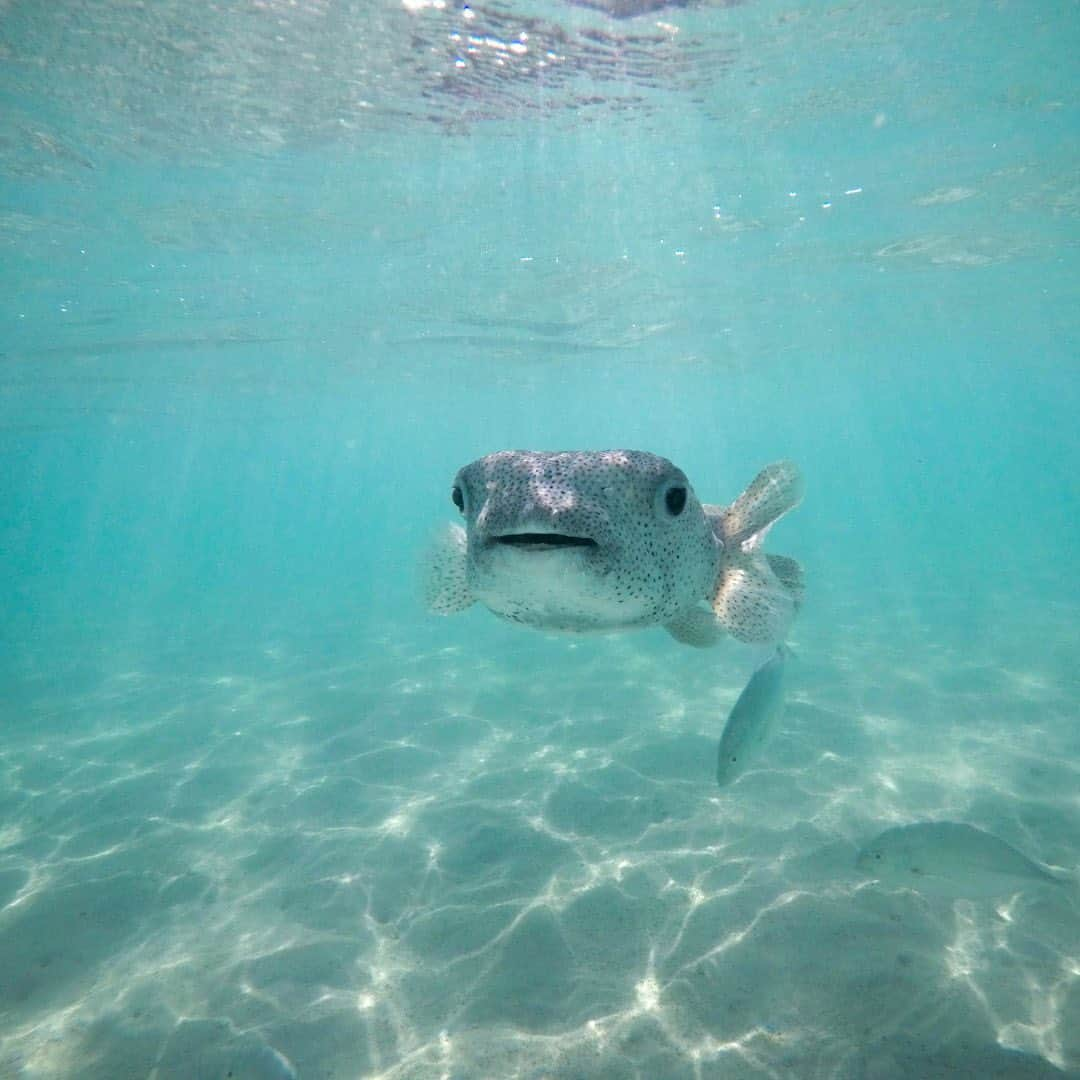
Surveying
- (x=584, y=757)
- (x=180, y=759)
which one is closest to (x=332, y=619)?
(x=180, y=759)

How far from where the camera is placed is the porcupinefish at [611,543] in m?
2.80

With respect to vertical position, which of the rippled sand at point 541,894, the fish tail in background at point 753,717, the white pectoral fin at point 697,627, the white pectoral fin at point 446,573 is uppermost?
the white pectoral fin at point 446,573

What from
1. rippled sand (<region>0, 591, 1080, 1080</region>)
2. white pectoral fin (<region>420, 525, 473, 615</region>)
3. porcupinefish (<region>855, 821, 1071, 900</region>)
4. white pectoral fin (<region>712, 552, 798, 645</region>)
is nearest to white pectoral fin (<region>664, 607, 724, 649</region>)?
white pectoral fin (<region>712, 552, 798, 645</region>)

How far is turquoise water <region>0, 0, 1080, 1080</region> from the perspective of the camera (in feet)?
20.0

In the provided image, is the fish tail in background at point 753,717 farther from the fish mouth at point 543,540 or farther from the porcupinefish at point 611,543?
the fish mouth at point 543,540

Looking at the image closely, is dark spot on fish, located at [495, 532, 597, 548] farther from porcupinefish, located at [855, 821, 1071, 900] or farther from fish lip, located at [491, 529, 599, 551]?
porcupinefish, located at [855, 821, 1071, 900]

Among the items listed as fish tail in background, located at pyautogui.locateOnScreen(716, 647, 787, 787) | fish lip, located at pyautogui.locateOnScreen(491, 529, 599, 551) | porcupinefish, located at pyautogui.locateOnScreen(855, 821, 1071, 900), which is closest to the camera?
fish lip, located at pyautogui.locateOnScreen(491, 529, 599, 551)

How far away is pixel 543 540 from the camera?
284 centimetres

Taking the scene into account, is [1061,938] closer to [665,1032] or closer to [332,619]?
[665,1032]

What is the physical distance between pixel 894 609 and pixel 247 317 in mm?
25064

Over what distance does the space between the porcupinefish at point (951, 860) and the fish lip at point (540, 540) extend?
171 inches

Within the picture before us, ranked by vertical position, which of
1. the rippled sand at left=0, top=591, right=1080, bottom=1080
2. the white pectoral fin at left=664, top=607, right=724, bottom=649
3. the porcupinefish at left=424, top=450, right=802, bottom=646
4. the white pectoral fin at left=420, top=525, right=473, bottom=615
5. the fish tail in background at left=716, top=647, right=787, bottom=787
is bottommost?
the rippled sand at left=0, top=591, right=1080, bottom=1080

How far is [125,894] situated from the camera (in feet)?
27.5

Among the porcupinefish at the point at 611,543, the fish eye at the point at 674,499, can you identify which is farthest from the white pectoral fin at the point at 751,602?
the fish eye at the point at 674,499
